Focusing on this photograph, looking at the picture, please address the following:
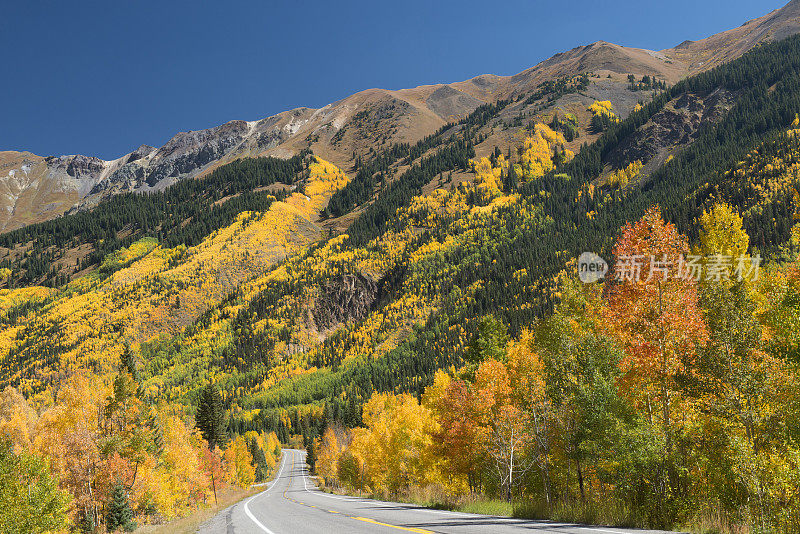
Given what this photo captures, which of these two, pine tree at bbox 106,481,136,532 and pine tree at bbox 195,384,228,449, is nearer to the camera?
pine tree at bbox 106,481,136,532

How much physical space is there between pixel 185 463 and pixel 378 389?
97.7m

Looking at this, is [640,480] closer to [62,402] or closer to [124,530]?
[124,530]

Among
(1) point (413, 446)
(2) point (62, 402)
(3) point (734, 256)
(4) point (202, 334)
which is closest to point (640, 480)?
(3) point (734, 256)

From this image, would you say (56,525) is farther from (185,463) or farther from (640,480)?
(640,480)

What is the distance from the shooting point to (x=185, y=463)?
50.9 metres

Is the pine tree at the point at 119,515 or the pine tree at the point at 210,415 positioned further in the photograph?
the pine tree at the point at 210,415

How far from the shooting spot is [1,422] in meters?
47.4

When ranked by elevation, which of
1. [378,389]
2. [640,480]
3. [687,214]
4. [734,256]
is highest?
[687,214]

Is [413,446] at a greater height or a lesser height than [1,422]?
lesser

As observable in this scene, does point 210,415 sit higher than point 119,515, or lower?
higher

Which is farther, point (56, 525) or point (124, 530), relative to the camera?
point (124, 530)

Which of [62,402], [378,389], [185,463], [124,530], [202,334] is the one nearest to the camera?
[124,530]

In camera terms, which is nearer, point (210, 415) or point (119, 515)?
point (119, 515)

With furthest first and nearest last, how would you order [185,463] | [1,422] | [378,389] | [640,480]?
[378,389] → [185,463] → [1,422] → [640,480]
